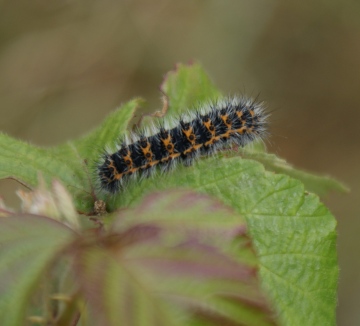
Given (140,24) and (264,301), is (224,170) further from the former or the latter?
(140,24)

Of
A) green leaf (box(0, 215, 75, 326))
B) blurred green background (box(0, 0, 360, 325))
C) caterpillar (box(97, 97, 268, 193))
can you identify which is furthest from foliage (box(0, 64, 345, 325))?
blurred green background (box(0, 0, 360, 325))

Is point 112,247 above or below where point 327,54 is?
below

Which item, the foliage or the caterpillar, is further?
the caterpillar

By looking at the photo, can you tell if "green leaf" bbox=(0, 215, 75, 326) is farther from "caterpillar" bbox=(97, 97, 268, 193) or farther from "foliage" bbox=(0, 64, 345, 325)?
"caterpillar" bbox=(97, 97, 268, 193)

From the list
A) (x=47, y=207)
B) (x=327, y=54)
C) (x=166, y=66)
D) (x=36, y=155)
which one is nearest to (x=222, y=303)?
(x=47, y=207)

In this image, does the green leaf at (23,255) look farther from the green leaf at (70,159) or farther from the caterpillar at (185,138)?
the caterpillar at (185,138)

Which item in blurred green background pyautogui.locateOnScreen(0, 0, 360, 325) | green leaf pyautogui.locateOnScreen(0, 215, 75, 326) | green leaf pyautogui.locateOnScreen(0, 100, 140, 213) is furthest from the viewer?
blurred green background pyautogui.locateOnScreen(0, 0, 360, 325)

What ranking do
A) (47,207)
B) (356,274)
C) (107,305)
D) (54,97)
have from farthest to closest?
(54,97) < (356,274) < (47,207) < (107,305)
